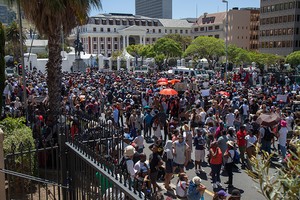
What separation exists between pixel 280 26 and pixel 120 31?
55.5 m

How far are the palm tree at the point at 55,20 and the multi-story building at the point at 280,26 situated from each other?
61.1 metres

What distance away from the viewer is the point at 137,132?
14164 millimetres

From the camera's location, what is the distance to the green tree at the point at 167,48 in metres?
67.0

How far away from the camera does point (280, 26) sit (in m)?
69.7

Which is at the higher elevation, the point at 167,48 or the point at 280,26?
the point at 280,26

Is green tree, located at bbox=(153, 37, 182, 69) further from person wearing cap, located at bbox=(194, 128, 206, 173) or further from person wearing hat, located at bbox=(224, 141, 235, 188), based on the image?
person wearing hat, located at bbox=(224, 141, 235, 188)

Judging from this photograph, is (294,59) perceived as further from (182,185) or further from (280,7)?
(182,185)

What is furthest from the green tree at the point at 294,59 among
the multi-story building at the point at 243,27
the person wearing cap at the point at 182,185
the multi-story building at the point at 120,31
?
the multi-story building at the point at 120,31

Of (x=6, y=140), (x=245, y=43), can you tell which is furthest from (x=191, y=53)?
(x=6, y=140)

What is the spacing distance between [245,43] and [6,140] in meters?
88.2

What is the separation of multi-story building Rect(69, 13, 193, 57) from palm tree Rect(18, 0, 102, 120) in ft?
327

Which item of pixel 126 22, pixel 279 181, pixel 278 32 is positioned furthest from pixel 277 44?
pixel 279 181

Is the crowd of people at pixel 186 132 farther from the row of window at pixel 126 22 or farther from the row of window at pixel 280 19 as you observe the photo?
the row of window at pixel 126 22

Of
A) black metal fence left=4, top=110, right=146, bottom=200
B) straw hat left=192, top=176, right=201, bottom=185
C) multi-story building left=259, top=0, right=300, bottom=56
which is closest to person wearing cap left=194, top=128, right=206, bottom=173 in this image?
black metal fence left=4, top=110, right=146, bottom=200
